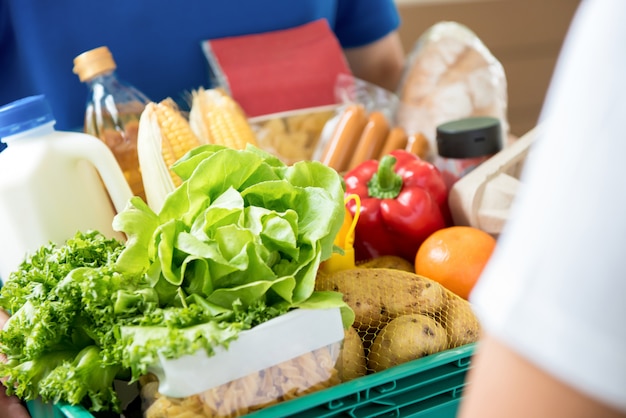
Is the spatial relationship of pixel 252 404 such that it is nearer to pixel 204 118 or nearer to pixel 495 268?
pixel 495 268

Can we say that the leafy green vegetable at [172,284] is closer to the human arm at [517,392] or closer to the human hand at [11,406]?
the human hand at [11,406]

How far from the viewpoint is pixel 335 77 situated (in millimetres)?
1302

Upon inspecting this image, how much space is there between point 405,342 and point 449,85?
0.67m

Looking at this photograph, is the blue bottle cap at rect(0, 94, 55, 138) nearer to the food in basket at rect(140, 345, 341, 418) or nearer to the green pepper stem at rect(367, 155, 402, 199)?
the food in basket at rect(140, 345, 341, 418)

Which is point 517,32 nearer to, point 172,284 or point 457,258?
point 457,258

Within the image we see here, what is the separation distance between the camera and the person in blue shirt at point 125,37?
1.10 meters

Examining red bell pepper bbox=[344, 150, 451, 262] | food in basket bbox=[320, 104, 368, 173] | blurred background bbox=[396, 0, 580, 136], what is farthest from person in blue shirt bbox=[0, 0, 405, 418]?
blurred background bbox=[396, 0, 580, 136]

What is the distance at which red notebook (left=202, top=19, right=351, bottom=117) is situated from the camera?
3.99ft

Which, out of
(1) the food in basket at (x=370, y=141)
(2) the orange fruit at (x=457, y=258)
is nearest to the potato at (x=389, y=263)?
(2) the orange fruit at (x=457, y=258)

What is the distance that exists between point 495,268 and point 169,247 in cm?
42

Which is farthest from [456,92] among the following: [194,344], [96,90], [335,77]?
[194,344]

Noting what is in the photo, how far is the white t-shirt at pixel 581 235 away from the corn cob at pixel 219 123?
0.76 m

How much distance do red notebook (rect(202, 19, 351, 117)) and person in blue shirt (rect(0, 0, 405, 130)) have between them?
31 millimetres

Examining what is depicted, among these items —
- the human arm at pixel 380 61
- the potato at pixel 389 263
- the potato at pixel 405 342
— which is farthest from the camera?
the human arm at pixel 380 61
